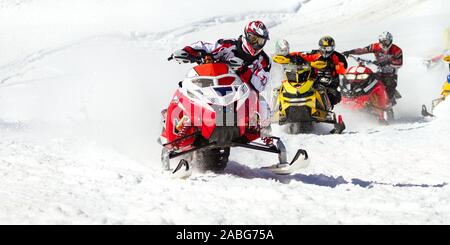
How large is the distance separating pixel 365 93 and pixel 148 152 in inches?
239

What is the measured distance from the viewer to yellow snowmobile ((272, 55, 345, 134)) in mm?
12086

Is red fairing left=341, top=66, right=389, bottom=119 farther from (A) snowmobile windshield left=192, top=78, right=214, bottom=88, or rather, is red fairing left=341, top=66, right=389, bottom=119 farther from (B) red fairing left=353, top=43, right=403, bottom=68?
(A) snowmobile windshield left=192, top=78, right=214, bottom=88

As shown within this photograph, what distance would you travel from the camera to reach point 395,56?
15047 mm

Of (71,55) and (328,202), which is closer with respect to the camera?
Answer: (328,202)

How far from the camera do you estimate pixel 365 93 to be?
14234 mm

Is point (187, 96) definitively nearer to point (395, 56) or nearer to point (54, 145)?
point (54, 145)

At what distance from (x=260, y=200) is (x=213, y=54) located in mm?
2708

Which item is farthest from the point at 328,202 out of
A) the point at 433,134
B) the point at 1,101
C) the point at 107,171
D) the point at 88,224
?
the point at 1,101

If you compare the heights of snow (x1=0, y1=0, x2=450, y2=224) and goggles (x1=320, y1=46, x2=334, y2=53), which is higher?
goggles (x1=320, y1=46, x2=334, y2=53)

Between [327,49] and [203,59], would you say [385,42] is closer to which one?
[327,49]

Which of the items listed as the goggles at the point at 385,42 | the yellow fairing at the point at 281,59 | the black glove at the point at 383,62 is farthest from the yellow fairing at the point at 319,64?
the goggles at the point at 385,42

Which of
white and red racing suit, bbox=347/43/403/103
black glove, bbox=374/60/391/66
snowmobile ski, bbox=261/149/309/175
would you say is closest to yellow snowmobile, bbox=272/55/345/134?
white and red racing suit, bbox=347/43/403/103

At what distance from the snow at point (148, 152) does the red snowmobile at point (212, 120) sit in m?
0.26

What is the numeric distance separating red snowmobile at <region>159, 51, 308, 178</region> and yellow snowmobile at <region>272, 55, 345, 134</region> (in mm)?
4295
